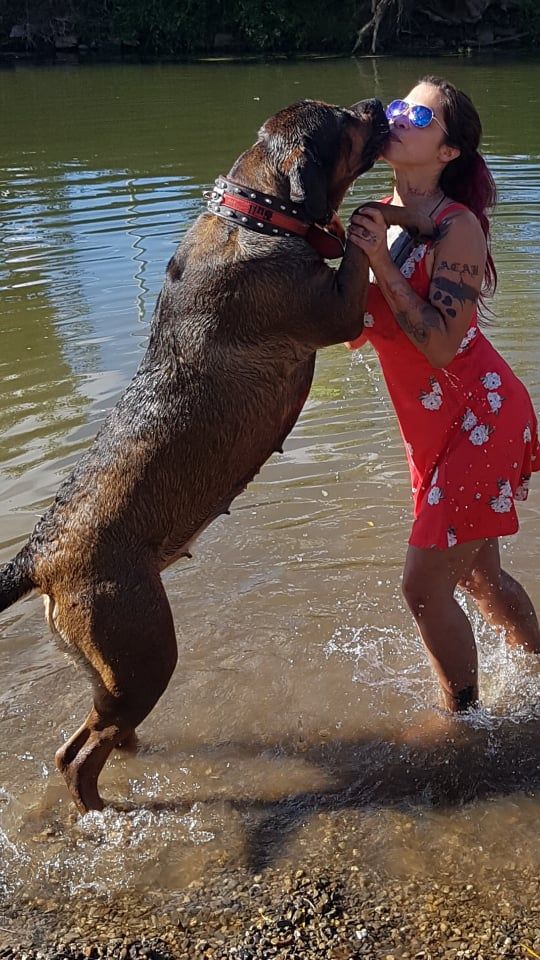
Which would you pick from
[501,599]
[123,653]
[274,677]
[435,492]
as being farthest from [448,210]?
[274,677]

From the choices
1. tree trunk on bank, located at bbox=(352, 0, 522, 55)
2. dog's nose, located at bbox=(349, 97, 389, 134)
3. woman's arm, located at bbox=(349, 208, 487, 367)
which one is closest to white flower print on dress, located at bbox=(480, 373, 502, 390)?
woman's arm, located at bbox=(349, 208, 487, 367)

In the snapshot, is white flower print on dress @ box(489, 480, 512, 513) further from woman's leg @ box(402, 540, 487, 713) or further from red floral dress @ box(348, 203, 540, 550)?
woman's leg @ box(402, 540, 487, 713)

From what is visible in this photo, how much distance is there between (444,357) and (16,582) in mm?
1696

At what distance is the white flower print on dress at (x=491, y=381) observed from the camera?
3.61 metres

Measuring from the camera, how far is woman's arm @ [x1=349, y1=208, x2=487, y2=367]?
3361mm

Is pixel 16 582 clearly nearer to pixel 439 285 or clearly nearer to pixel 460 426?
pixel 460 426

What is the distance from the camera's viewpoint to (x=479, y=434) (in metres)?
3.60

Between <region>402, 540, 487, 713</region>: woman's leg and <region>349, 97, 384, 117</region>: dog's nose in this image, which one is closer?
<region>349, 97, 384, 117</region>: dog's nose

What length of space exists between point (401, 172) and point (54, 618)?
1993 millimetres

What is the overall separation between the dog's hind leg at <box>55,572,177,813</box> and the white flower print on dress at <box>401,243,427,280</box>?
1381 mm

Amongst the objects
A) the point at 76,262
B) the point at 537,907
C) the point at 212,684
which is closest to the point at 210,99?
the point at 76,262

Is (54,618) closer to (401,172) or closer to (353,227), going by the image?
(353,227)

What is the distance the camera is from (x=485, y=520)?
3.62m

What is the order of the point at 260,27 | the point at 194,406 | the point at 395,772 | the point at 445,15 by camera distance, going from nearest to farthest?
1. the point at 194,406
2. the point at 395,772
3. the point at 445,15
4. the point at 260,27
